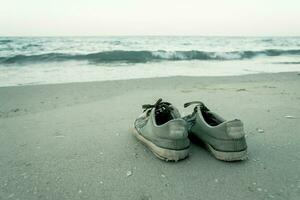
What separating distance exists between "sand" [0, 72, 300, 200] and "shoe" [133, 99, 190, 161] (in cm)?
7

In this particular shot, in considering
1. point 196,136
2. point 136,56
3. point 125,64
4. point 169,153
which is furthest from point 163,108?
point 136,56

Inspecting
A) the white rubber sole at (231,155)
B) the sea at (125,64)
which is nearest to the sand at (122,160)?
the white rubber sole at (231,155)

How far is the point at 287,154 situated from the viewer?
77.4 inches

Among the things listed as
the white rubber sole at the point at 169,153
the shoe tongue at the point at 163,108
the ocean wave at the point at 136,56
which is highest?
the shoe tongue at the point at 163,108

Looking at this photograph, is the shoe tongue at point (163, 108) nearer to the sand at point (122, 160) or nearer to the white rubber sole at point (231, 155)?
the sand at point (122, 160)

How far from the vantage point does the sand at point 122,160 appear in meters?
1.53

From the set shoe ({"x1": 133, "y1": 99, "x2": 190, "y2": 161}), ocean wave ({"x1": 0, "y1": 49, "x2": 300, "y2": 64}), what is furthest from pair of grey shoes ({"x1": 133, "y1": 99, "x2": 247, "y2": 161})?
ocean wave ({"x1": 0, "y1": 49, "x2": 300, "y2": 64})

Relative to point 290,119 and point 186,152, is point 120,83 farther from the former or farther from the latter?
point 186,152

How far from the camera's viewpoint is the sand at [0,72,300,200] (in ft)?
5.03

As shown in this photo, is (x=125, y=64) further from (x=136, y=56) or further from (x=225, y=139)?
(x=225, y=139)

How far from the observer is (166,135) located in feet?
5.86

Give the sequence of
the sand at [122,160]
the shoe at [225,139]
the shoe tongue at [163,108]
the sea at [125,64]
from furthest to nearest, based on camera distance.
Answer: the sea at [125,64]
the shoe tongue at [163,108]
the shoe at [225,139]
the sand at [122,160]

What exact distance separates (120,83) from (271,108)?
3199mm

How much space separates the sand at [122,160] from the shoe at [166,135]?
0.22ft
